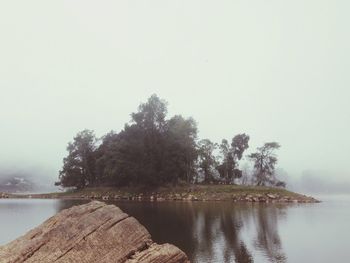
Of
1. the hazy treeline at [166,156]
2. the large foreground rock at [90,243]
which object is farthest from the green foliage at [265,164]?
the large foreground rock at [90,243]

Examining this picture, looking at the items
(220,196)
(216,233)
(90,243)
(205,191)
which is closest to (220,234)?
(216,233)

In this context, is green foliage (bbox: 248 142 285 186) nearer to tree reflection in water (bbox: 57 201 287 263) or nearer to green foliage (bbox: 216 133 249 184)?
green foliage (bbox: 216 133 249 184)

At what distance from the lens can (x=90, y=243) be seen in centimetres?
2453

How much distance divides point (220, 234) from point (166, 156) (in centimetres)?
8741

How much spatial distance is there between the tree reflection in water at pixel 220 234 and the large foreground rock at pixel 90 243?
16.9m

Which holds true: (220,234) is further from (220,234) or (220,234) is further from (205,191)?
(205,191)

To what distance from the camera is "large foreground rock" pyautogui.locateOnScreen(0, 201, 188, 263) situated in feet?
78.4

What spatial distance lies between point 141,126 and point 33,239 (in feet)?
406

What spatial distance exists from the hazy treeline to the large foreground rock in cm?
11417

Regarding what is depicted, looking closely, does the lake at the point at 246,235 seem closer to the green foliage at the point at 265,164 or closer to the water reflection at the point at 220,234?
the water reflection at the point at 220,234

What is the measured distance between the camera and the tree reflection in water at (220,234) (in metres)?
44.2

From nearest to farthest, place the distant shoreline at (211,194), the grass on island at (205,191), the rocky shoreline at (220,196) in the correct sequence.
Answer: the rocky shoreline at (220,196)
the distant shoreline at (211,194)
the grass on island at (205,191)

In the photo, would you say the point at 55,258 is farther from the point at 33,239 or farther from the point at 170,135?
the point at 170,135

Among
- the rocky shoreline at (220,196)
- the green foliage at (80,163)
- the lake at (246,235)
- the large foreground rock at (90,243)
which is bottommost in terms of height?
the lake at (246,235)
